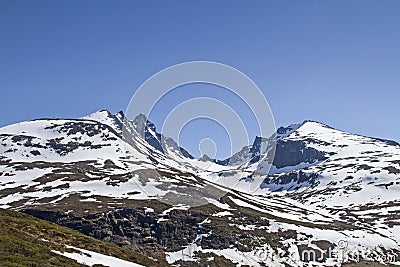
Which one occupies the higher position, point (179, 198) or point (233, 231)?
point (179, 198)

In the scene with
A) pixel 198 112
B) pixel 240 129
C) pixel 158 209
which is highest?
pixel 158 209

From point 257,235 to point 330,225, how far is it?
135 ft

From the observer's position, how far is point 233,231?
10100 cm

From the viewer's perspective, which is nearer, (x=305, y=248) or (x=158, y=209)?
(x=305, y=248)

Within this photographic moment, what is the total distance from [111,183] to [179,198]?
27.9 m

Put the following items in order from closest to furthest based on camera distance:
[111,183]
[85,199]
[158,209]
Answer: [158,209]
[85,199]
[111,183]

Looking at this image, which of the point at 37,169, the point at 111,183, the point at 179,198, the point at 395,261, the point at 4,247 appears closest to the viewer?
the point at 4,247

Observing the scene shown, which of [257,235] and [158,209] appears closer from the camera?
[257,235]

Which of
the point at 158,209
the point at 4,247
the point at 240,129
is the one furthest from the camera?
the point at 158,209

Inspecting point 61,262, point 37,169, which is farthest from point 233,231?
point 37,169

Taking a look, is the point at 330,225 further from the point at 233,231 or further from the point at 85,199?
the point at 85,199

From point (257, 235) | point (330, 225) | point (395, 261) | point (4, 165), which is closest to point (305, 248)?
point (257, 235)

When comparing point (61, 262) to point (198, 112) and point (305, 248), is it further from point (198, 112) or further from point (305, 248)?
point (305, 248)

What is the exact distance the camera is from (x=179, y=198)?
12619cm
